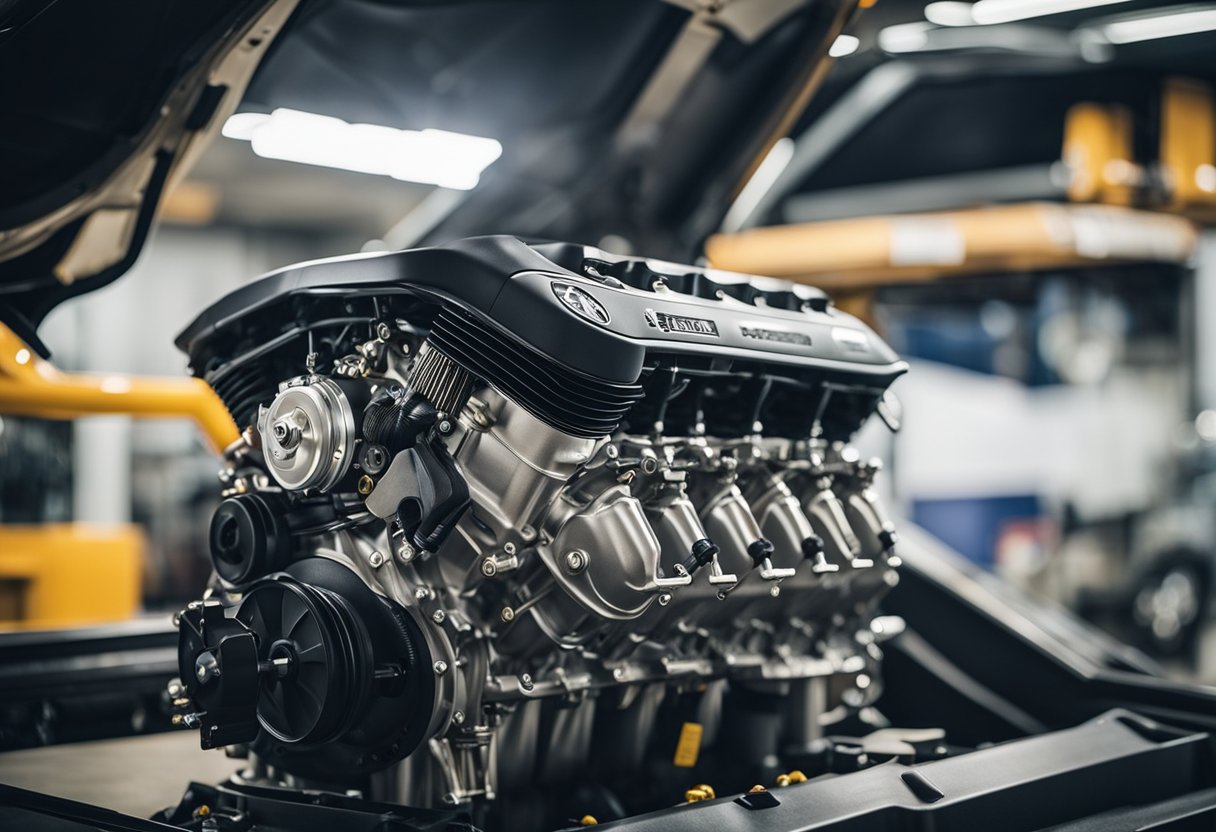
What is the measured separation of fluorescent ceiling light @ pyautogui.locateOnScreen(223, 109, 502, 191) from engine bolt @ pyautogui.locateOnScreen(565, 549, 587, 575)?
1970 mm

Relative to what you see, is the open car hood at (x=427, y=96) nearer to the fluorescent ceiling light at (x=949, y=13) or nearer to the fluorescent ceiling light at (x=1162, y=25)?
the fluorescent ceiling light at (x=949, y=13)

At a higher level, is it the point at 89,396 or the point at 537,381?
the point at 89,396

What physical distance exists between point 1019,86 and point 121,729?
8311 millimetres

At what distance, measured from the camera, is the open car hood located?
97.0 inches

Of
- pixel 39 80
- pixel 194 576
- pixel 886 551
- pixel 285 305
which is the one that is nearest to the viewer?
pixel 285 305

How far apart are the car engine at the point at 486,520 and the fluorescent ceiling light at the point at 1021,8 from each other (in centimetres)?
572

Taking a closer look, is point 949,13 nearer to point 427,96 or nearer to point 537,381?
point 427,96

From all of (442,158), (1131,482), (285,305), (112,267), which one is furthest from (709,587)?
(1131,482)

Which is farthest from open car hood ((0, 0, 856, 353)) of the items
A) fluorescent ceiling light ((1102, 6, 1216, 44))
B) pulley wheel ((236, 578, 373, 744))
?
fluorescent ceiling light ((1102, 6, 1216, 44))

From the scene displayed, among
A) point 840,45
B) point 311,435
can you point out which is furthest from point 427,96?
point 311,435

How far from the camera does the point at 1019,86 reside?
30.8ft

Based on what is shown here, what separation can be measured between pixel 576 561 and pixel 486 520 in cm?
17

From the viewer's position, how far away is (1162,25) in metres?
7.80

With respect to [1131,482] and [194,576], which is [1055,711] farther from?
[194,576]
